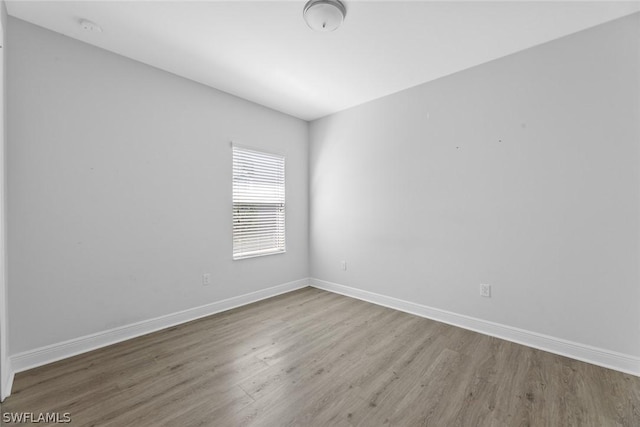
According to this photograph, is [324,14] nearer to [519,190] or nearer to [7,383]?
[519,190]

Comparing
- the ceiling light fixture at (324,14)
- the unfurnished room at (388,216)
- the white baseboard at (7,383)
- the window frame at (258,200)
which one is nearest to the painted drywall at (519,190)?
the unfurnished room at (388,216)

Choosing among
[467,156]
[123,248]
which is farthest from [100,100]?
[467,156]

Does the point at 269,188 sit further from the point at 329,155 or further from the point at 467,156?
the point at 467,156

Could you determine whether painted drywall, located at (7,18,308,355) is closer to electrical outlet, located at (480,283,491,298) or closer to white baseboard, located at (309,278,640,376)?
white baseboard, located at (309,278,640,376)

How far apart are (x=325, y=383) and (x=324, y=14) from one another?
266 cm

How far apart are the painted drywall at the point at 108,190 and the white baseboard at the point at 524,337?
197cm

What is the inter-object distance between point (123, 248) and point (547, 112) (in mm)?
4051

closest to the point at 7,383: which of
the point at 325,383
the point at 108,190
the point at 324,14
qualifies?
Answer: the point at 108,190

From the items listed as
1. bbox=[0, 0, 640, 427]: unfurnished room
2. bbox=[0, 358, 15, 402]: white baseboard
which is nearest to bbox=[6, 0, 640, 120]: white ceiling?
bbox=[0, 0, 640, 427]: unfurnished room

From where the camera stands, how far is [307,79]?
3.05 m

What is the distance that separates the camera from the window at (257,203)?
11.5ft

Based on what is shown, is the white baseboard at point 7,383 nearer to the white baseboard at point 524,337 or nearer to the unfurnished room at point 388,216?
the unfurnished room at point 388,216

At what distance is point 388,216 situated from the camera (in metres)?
3.49

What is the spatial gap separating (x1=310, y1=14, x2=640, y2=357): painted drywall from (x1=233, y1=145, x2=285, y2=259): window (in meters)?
1.18
